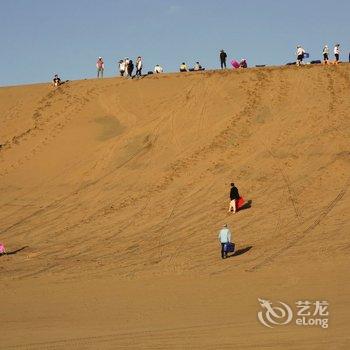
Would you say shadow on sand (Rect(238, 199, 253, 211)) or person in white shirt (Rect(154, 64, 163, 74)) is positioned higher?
person in white shirt (Rect(154, 64, 163, 74))

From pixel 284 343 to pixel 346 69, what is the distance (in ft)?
72.5

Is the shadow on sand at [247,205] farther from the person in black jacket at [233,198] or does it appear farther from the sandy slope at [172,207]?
the person in black jacket at [233,198]

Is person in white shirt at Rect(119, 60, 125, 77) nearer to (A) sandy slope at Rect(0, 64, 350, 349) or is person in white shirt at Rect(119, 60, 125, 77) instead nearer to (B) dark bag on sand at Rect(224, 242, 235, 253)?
(A) sandy slope at Rect(0, 64, 350, 349)

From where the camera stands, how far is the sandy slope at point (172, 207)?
10.7 m

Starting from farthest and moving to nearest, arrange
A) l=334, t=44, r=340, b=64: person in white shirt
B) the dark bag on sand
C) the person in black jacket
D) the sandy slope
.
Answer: l=334, t=44, r=340, b=64: person in white shirt, the person in black jacket, the dark bag on sand, the sandy slope

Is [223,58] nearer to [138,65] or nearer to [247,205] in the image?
[138,65]

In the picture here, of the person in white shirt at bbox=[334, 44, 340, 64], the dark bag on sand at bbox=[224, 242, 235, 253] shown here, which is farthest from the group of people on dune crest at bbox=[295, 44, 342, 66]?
the dark bag on sand at bbox=[224, 242, 235, 253]

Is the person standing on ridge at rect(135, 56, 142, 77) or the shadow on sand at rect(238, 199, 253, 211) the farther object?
the person standing on ridge at rect(135, 56, 142, 77)

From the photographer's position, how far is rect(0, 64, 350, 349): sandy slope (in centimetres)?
1070

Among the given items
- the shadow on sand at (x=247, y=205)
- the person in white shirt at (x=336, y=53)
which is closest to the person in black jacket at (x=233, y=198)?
the shadow on sand at (x=247, y=205)

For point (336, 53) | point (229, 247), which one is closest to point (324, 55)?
point (336, 53)

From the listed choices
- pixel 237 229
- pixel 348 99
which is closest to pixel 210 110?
pixel 348 99

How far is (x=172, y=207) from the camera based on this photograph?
20.2 metres

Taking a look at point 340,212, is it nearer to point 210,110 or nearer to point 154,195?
point 154,195
